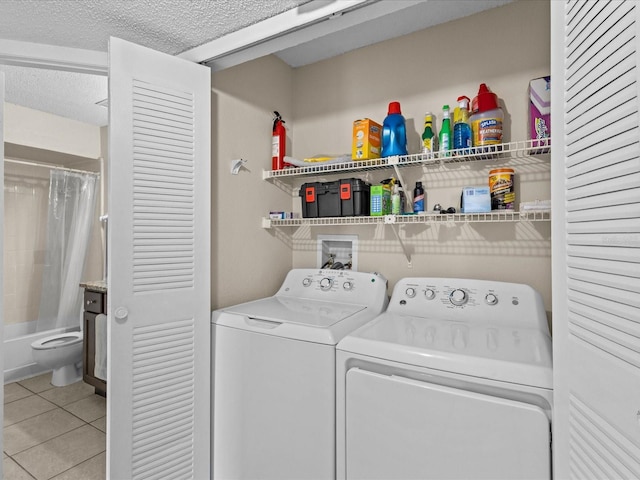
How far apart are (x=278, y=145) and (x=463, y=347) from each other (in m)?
1.59

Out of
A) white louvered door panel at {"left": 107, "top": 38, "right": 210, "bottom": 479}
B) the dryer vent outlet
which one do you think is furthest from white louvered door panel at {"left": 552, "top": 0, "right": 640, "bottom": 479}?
white louvered door panel at {"left": 107, "top": 38, "right": 210, "bottom": 479}

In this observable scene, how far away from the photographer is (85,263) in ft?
12.5

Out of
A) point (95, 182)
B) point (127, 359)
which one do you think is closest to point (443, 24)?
point (127, 359)

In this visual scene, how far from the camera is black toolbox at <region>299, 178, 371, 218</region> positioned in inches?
77.2

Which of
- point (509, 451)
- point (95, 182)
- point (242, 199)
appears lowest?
point (509, 451)

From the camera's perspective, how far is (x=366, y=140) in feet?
6.28

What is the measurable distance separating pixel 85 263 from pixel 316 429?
11.5 feet

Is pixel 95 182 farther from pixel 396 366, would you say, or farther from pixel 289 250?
pixel 396 366

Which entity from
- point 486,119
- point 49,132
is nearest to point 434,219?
point 486,119

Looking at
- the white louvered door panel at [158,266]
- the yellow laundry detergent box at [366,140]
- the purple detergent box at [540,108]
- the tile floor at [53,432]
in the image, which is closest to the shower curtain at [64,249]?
the tile floor at [53,432]

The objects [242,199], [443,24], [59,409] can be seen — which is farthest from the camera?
[59,409]

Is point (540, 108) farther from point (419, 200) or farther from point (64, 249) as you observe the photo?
point (64, 249)

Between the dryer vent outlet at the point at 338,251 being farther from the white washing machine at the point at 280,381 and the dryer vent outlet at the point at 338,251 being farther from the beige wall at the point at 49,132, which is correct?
the beige wall at the point at 49,132

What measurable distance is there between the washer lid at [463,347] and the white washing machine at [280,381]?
0.52 ft
